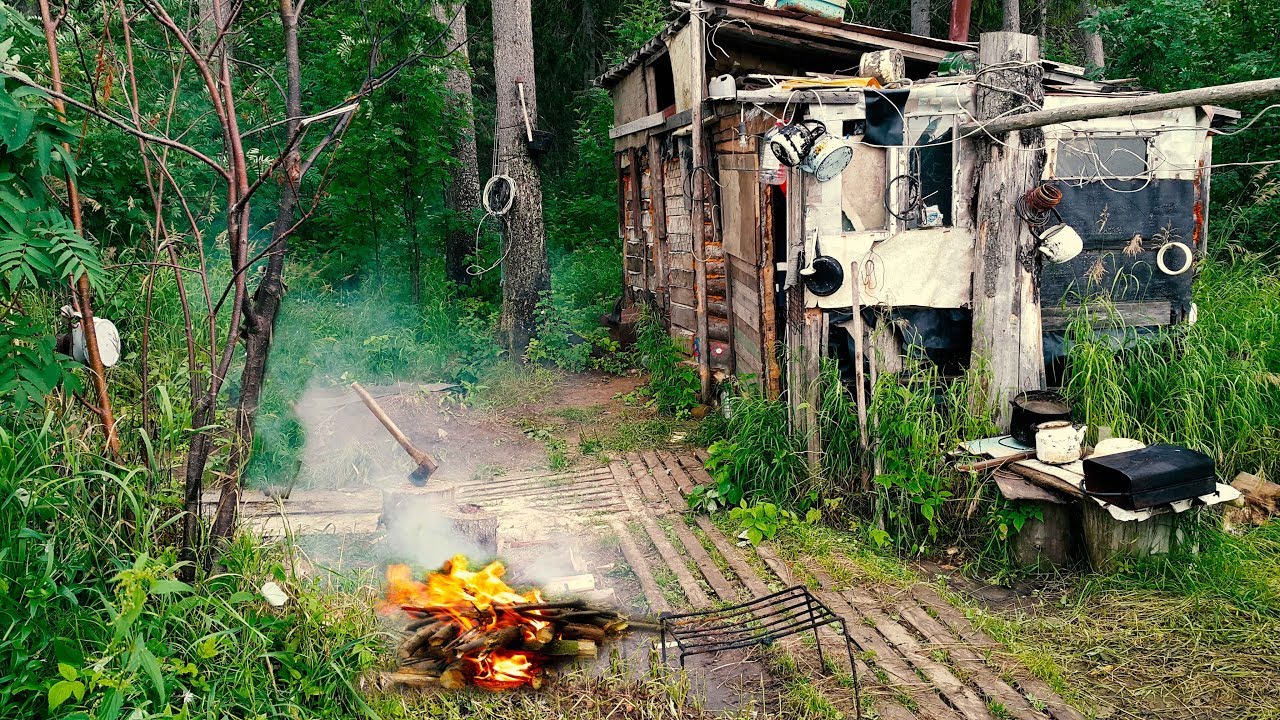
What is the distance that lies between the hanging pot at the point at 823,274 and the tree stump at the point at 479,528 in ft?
9.84

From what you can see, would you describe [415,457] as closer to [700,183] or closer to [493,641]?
[493,641]

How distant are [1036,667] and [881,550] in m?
1.63

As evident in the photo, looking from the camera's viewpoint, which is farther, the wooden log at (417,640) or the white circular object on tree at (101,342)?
the wooden log at (417,640)

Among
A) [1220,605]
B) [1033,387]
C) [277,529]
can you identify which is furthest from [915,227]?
[277,529]

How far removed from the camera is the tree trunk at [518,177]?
12.0m

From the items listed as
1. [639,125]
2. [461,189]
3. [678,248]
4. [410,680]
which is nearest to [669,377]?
[678,248]

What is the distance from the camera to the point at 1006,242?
21.4 ft

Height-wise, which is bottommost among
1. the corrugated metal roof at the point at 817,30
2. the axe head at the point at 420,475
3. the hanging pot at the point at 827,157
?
the axe head at the point at 420,475

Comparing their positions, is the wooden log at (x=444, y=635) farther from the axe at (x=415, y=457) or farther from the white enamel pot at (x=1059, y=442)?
the white enamel pot at (x=1059, y=442)

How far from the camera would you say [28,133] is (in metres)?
3.63

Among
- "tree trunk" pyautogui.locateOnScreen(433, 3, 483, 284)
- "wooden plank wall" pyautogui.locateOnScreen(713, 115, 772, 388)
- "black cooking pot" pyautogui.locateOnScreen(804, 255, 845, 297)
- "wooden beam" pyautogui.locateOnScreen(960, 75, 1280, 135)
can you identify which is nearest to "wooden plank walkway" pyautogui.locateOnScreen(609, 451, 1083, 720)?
"wooden plank wall" pyautogui.locateOnScreen(713, 115, 772, 388)

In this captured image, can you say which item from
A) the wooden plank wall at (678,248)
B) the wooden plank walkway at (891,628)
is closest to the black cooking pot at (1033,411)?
the wooden plank walkway at (891,628)

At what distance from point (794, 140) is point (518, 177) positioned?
6276mm

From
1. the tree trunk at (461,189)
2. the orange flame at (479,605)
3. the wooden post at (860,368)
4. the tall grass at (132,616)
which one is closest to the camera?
the tall grass at (132,616)
